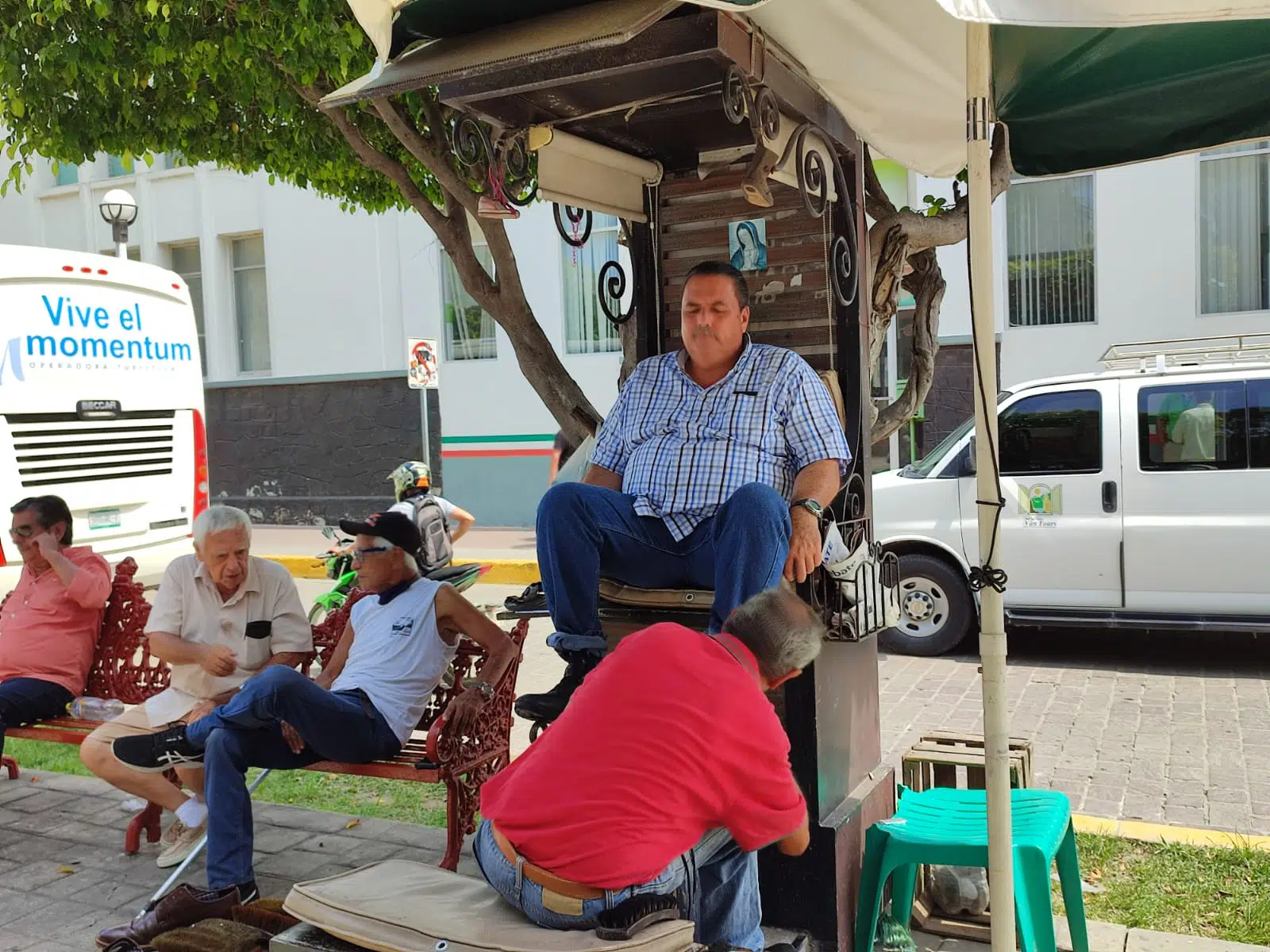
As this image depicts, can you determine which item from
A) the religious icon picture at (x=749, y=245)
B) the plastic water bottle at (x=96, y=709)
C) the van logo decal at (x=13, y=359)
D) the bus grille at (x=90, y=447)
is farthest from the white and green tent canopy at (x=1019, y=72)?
the bus grille at (x=90, y=447)

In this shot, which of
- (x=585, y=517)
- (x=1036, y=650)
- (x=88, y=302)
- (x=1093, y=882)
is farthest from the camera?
(x=88, y=302)

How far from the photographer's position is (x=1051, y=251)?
1323 cm

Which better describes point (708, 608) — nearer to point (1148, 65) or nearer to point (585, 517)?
point (585, 517)

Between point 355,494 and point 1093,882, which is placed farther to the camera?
point 355,494

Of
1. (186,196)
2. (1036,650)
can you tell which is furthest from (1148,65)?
(186,196)

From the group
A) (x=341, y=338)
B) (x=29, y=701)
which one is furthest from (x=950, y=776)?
(x=341, y=338)

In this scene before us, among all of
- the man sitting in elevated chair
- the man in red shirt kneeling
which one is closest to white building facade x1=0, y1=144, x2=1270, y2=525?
the man sitting in elevated chair

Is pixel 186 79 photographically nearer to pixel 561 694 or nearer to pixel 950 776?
pixel 561 694

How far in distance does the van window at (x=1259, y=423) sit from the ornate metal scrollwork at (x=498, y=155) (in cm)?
563

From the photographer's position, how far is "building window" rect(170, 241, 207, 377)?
62.0 feet

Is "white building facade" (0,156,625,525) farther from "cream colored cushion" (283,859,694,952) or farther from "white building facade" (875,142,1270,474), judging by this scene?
"cream colored cushion" (283,859,694,952)

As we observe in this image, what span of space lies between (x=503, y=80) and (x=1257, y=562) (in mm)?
6332

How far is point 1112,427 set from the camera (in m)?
7.93

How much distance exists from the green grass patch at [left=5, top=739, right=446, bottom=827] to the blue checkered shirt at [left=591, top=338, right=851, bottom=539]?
213 cm
